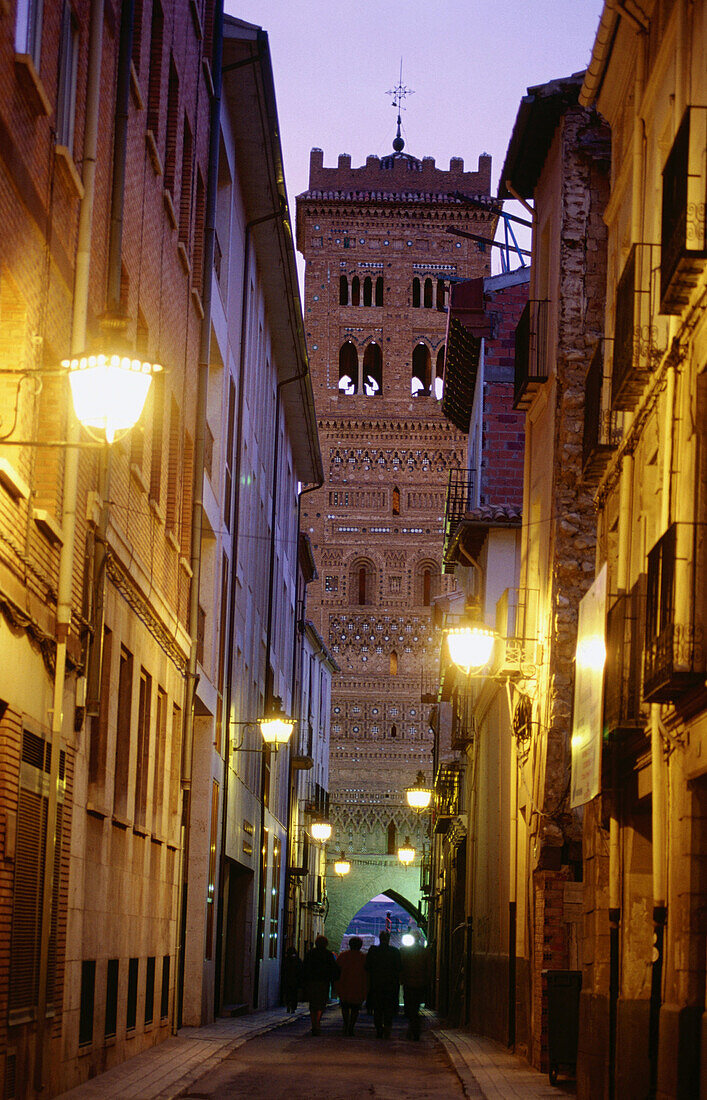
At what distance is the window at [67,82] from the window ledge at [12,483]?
9.10 feet

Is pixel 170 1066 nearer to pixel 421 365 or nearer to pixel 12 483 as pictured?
pixel 12 483

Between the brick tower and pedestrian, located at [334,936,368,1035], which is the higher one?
the brick tower

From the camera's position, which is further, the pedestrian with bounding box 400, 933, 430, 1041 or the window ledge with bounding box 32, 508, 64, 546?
the pedestrian with bounding box 400, 933, 430, 1041

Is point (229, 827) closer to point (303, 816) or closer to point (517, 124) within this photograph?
point (517, 124)

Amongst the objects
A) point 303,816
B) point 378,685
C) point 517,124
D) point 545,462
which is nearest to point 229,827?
point 545,462

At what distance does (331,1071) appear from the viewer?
17.3 meters

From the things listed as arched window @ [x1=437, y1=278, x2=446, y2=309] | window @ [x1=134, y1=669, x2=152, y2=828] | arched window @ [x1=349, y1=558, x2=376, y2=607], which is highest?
arched window @ [x1=437, y1=278, x2=446, y2=309]

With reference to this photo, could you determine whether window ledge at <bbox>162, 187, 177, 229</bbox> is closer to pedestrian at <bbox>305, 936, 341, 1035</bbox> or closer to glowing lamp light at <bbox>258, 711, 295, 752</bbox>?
glowing lamp light at <bbox>258, 711, 295, 752</bbox>

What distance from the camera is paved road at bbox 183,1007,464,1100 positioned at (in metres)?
14.8

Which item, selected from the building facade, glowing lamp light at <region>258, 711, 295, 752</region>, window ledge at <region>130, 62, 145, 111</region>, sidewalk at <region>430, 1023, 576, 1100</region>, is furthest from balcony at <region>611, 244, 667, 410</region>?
glowing lamp light at <region>258, 711, 295, 752</region>

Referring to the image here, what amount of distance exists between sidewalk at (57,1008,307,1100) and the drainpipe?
1519 millimetres

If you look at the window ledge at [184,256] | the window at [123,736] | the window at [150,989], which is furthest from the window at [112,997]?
the window ledge at [184,256]

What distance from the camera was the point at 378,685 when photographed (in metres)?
73.4

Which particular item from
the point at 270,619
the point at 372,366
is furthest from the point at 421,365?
the point at 270,619
